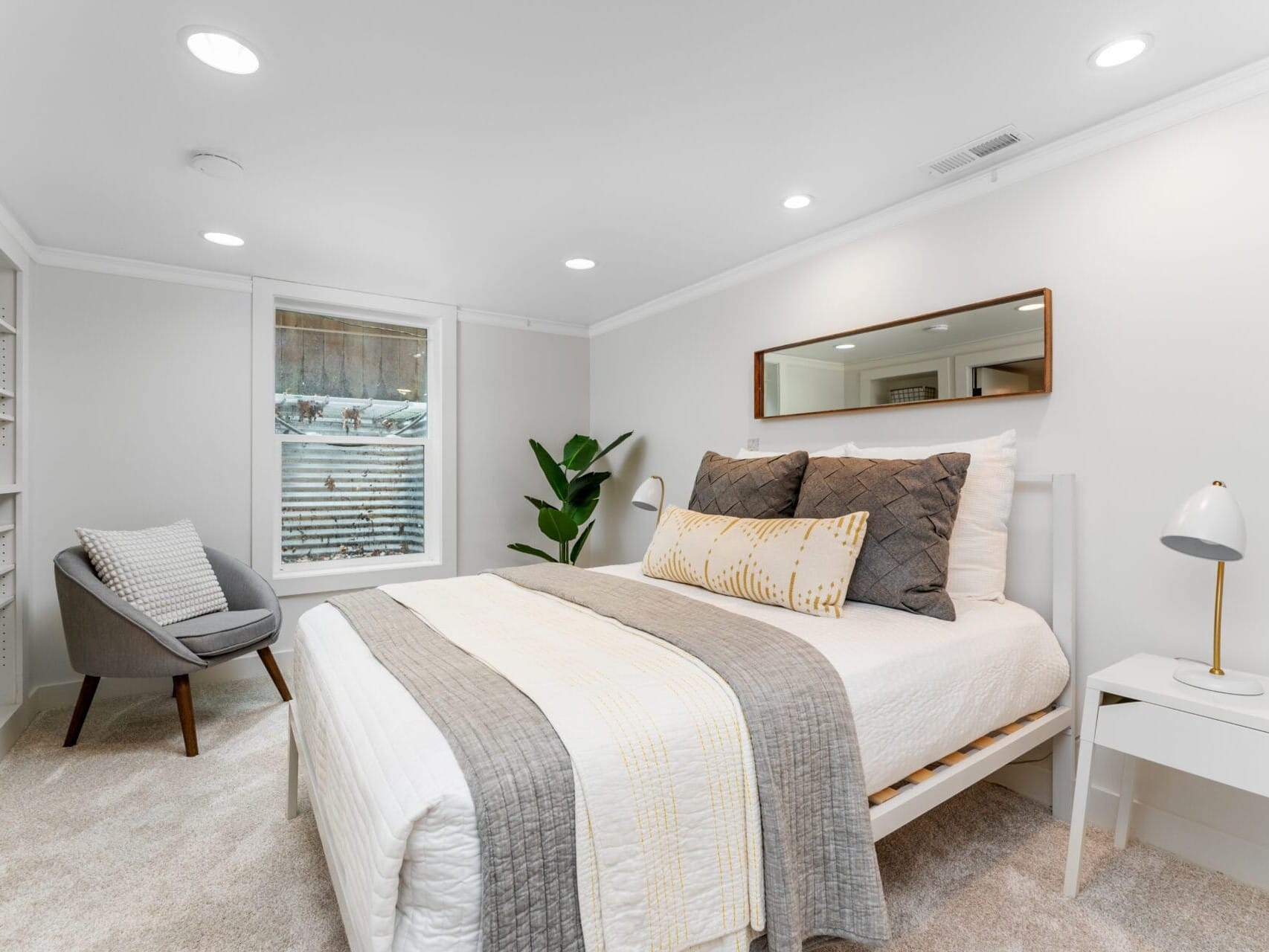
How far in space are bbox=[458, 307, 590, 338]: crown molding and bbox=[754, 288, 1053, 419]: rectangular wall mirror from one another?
1.79 metres

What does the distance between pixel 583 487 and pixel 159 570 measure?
226cm

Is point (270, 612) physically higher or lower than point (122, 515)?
lower

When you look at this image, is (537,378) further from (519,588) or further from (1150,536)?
(1150,536)

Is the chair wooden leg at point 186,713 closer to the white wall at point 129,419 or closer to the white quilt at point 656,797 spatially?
the white wall at point 129,419

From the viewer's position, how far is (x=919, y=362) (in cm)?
255

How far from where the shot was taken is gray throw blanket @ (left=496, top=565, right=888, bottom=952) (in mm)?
1226

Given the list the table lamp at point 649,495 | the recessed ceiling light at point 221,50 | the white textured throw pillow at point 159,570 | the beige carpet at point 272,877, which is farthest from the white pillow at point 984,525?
the white textured throw pillow at point 159,570

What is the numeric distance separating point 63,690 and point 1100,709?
13.8 feet

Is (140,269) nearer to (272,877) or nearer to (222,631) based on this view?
(222,631)

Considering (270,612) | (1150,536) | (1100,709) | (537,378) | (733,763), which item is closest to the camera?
(733,763)

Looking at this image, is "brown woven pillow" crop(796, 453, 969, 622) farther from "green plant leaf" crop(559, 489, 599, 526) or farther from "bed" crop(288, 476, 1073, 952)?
"green plant leaf" crop(559, 489, 599, 526)

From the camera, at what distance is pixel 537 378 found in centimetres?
449

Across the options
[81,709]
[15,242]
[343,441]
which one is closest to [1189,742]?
[81,709]

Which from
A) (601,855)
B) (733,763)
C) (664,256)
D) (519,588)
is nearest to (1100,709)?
(733,763)
